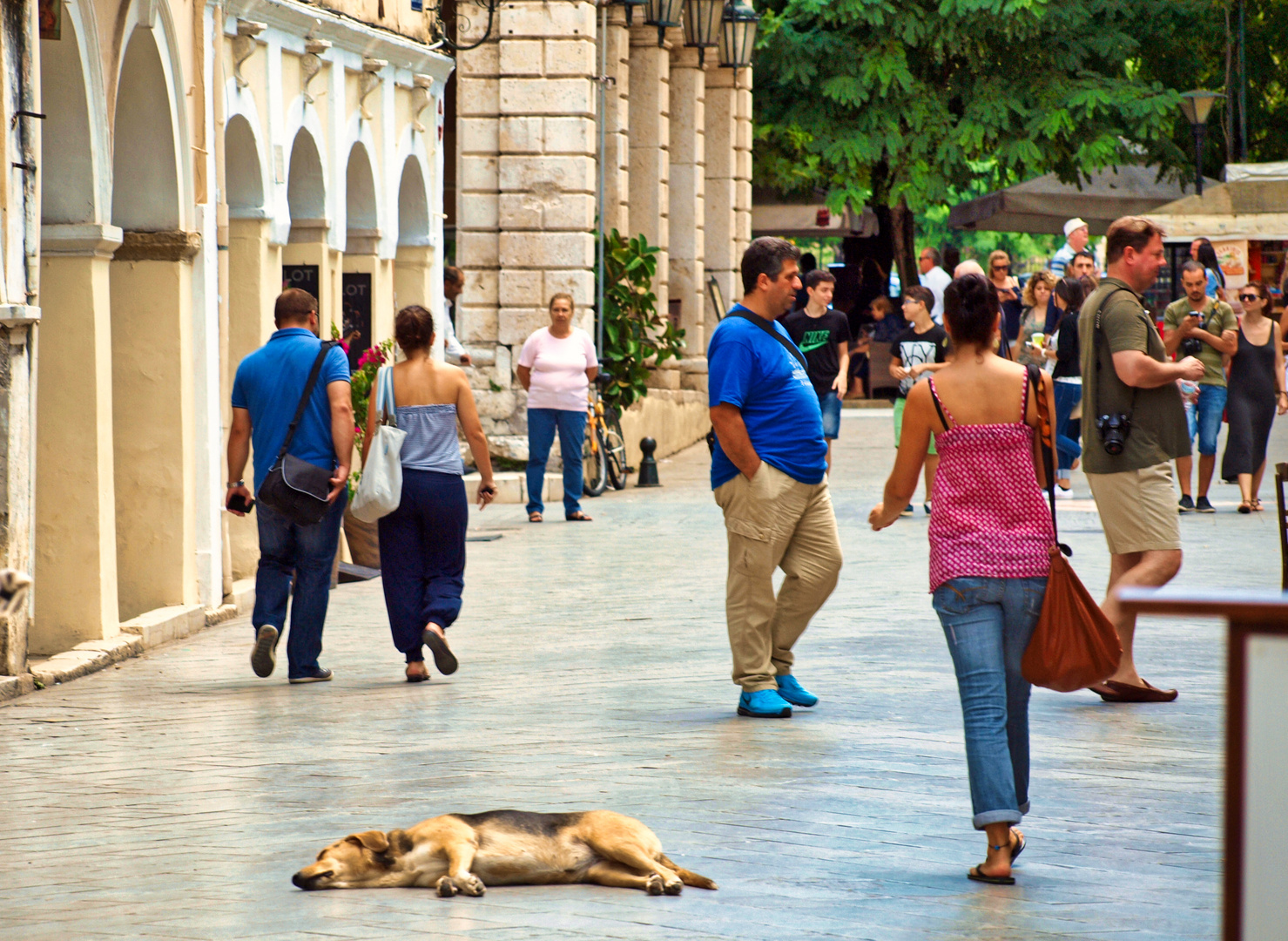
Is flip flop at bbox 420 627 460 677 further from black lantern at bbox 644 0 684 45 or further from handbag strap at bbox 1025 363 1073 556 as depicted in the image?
black lantern at bbox 644 0 684 45

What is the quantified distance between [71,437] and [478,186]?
10.4 m

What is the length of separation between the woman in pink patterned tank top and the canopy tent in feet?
80.9

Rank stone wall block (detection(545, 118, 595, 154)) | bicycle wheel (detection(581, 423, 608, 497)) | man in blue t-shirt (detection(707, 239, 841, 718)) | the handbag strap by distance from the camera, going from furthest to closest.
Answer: stone wall block (detection(545, 118, 595, 154))
bicycle wheel (detection(581, 423, 608, 497))
man in blue t-shirt (detection(707, 239, 841, 718))
the handbag strap

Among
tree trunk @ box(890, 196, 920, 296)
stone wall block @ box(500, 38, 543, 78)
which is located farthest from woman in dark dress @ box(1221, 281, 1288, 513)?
tree trunk @ box(890, 196, 920, 296)

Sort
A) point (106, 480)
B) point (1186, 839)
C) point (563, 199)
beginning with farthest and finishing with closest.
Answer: point (563, 199)
point (106, 480)
point (1186, 839)

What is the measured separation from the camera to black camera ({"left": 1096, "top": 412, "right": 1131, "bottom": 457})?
760cm

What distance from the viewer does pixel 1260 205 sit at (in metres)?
27.2

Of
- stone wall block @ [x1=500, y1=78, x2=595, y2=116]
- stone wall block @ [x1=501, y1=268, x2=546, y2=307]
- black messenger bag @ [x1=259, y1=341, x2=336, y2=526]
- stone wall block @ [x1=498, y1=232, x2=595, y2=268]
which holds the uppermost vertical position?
stone wall block @ [x1=500, y1=78, x2=595, y2=116]

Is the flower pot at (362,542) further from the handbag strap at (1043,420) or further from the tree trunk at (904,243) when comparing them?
the tree trunk at (904,243)

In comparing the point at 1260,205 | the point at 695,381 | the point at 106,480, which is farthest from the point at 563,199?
the point at 1260,205

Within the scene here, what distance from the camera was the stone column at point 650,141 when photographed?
77.5 ft

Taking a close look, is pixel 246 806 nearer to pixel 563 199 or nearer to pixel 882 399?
pixel 563 199

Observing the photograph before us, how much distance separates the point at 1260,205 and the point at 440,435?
21.0 m

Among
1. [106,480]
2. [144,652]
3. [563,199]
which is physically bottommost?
[144,652]
